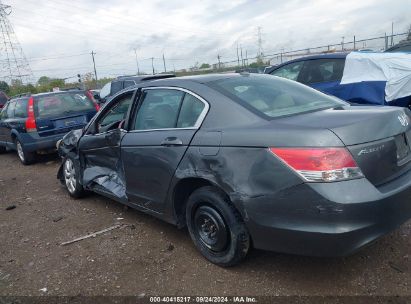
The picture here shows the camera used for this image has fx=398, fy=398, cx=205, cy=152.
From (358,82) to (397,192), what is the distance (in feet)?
14.6

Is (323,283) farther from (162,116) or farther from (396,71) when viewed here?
(396,71)

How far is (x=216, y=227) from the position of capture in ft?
11.1

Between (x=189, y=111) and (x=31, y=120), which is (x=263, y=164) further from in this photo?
(x=31, y=120)

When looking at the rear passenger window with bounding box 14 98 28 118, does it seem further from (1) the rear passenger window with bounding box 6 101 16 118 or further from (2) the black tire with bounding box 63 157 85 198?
(2) the black tire with bounding box 63 157 85 198

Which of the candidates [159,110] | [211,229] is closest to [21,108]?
[159,110]

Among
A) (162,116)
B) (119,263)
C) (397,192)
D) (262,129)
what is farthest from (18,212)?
(397,192)

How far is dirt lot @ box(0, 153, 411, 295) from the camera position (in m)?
3.17

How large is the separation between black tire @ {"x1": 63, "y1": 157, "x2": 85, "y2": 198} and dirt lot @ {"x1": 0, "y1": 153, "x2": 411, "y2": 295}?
0.71 m

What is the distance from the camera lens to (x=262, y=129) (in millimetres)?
2982

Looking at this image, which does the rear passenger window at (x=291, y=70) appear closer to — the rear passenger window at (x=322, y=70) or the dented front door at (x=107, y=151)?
the rear passenger window at (x=322, y=70)

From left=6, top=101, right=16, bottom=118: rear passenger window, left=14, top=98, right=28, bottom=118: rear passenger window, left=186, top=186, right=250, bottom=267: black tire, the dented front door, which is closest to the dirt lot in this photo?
left=186, top=186, right=250, bottom=267: black tire

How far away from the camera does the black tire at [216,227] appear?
3.21m

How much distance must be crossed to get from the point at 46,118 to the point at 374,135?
748 cm

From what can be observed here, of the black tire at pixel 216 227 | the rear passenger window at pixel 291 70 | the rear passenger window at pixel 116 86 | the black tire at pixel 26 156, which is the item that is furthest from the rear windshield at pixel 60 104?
the black tire at pixel 216 227
